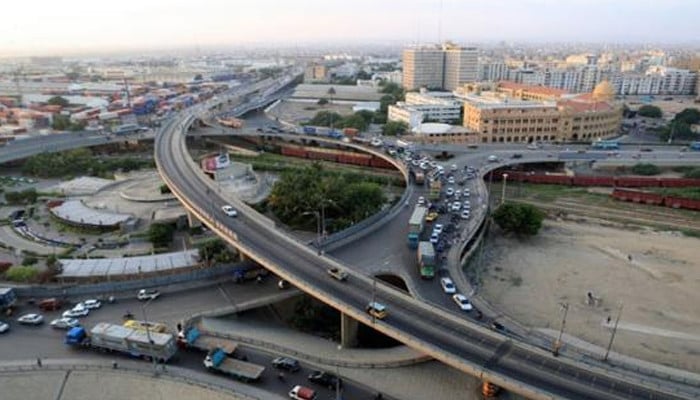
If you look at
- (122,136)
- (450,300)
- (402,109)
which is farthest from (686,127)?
(122,136)

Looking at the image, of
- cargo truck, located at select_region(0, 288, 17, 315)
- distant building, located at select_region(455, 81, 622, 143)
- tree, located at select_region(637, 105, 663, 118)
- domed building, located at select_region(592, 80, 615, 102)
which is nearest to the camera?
cargo truck, located at select_region(0, 288, 17, 315)

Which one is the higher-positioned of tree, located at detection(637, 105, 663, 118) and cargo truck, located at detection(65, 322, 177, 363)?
cargo truck, located at detection(65, 322, 177, 363)

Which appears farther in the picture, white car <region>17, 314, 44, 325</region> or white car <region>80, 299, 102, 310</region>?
white car <region>80, 299, 102, 310</region>

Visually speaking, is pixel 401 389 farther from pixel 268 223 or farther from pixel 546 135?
pixel 546 135

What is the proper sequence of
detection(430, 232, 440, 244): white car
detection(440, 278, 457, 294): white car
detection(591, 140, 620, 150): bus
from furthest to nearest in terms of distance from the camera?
detection(591, 140, 620, 150): bus < detection(430, 232, 440, 244): white car < detection(440, 278, 457, 294): white car

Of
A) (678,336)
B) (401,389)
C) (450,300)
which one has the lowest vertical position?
(678,336)

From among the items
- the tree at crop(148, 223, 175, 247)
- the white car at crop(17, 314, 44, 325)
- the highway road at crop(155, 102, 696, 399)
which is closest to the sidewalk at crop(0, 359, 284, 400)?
the white car at crop(17, 314, 44, 325)

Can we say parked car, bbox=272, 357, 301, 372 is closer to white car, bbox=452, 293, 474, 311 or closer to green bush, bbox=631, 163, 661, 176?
white car, bbox=452, 293, 474, 311

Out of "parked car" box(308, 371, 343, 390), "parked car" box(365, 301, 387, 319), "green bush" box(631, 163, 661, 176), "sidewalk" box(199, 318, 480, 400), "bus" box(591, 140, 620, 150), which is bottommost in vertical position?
"green bush" box(631, 163, 661, 176)
